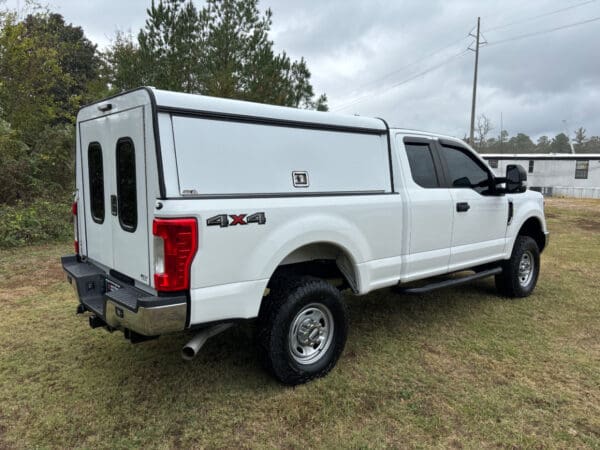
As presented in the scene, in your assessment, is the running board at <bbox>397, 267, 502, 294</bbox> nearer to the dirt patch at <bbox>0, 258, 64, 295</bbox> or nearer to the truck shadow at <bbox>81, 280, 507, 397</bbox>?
the truck shadow at <bbox>81, 280, 507, 397</bbox>

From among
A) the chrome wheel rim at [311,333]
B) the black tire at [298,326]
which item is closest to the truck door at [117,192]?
the black tire at [298,326]

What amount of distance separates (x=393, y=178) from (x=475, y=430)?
81.1 inches

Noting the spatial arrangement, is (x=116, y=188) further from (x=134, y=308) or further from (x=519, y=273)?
(x=519, y=273)

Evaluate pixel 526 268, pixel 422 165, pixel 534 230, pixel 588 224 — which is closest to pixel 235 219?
pixel 422 165

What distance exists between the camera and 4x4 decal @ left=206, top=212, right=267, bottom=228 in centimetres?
268

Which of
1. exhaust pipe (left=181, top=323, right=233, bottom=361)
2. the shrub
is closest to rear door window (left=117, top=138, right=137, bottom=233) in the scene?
exhaust pipe (left=181, top=323, right=233, bottom=361)

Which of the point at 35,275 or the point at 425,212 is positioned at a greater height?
the point at 425,212

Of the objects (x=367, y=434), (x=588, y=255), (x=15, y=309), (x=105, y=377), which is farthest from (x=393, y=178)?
(x=588, y=255)

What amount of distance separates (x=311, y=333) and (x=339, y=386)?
0.45m

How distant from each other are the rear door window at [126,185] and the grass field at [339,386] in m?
1.31

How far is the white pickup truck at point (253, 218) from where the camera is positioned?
2.65m

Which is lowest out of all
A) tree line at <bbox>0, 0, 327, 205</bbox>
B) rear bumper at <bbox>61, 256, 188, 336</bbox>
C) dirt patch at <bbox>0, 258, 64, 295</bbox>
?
dirt patch at <bbox>0, 258, 64, 295</bbox>

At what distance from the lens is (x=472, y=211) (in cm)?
457

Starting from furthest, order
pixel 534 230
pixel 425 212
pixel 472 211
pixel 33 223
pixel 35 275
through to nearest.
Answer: pixel 33 223
pixel 35 275
pixel 534 230
pixel 472 211
pixel 425 212
